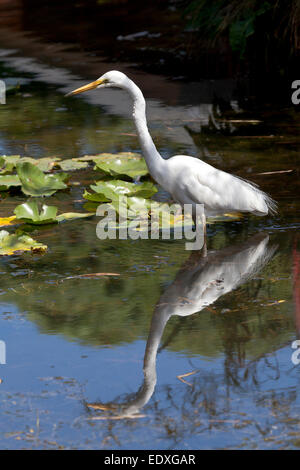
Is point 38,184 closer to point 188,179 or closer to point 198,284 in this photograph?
point 188,179

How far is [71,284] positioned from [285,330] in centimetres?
110

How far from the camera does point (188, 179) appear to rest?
4.75m

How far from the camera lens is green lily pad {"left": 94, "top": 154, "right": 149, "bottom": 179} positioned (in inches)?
227

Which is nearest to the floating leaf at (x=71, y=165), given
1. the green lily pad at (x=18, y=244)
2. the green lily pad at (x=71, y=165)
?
the green lily pad at (x=71, y=165)

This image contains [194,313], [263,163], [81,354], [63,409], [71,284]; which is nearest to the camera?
[63,409]

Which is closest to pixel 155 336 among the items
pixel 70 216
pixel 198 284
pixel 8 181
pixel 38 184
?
pixel 198 284

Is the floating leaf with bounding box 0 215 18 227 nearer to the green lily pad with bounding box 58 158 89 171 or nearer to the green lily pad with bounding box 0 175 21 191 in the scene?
the green lily pad with bounding box 0 175 21 191

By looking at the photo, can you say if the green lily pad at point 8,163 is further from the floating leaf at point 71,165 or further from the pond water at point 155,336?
the pond water at point 155,336

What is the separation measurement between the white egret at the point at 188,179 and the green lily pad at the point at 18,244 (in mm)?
775

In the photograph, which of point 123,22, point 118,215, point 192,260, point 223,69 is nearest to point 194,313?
point 192,260

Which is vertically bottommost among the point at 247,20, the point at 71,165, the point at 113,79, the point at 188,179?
the point at 71,165

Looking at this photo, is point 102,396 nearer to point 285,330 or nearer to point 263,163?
point 285,330

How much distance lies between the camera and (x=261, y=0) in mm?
8695

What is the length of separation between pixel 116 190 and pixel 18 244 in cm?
100
